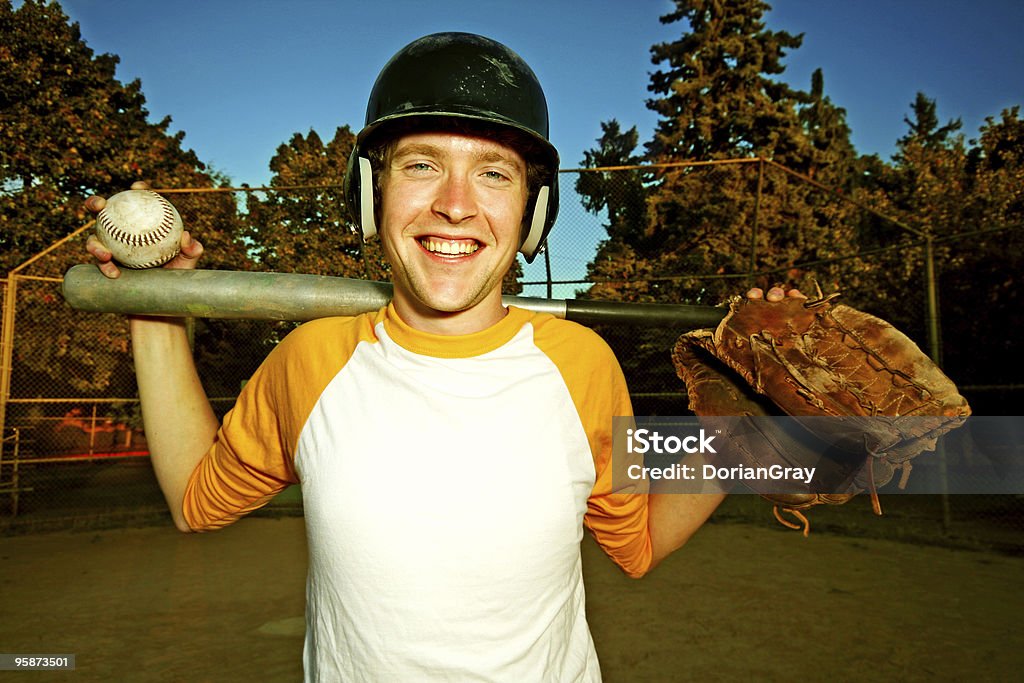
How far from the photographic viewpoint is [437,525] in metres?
1.18

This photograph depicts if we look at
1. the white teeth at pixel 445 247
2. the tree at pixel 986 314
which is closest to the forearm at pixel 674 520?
the white teeth at pixel 445 247

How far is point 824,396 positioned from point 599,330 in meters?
7.22

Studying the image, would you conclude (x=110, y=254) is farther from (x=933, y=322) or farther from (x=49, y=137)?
(x=49, y=137)

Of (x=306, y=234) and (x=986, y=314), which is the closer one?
(x=986, y=314)

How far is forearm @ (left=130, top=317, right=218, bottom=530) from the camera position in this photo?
142cm

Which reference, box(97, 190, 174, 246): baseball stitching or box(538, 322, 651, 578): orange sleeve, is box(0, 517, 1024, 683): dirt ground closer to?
box(538, 322, 651, 578): orange sleeve

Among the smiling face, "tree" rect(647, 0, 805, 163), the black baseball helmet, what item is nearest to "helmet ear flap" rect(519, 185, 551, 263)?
the black baseball helmet

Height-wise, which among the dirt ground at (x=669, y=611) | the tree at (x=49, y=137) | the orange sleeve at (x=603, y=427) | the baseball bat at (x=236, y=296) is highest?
the tree at (x=49, y=137)

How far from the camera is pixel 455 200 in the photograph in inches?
50.7

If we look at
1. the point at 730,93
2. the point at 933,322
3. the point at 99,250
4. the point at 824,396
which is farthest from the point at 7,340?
the point at 730,93

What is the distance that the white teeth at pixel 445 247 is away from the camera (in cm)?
133

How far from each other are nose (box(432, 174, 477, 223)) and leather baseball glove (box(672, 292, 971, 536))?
0.81 metres

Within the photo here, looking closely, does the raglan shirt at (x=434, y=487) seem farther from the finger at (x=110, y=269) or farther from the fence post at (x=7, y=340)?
the fence post at (x=7, y=340)

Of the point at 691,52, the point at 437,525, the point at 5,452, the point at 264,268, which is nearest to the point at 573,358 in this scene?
the point at 437,525
